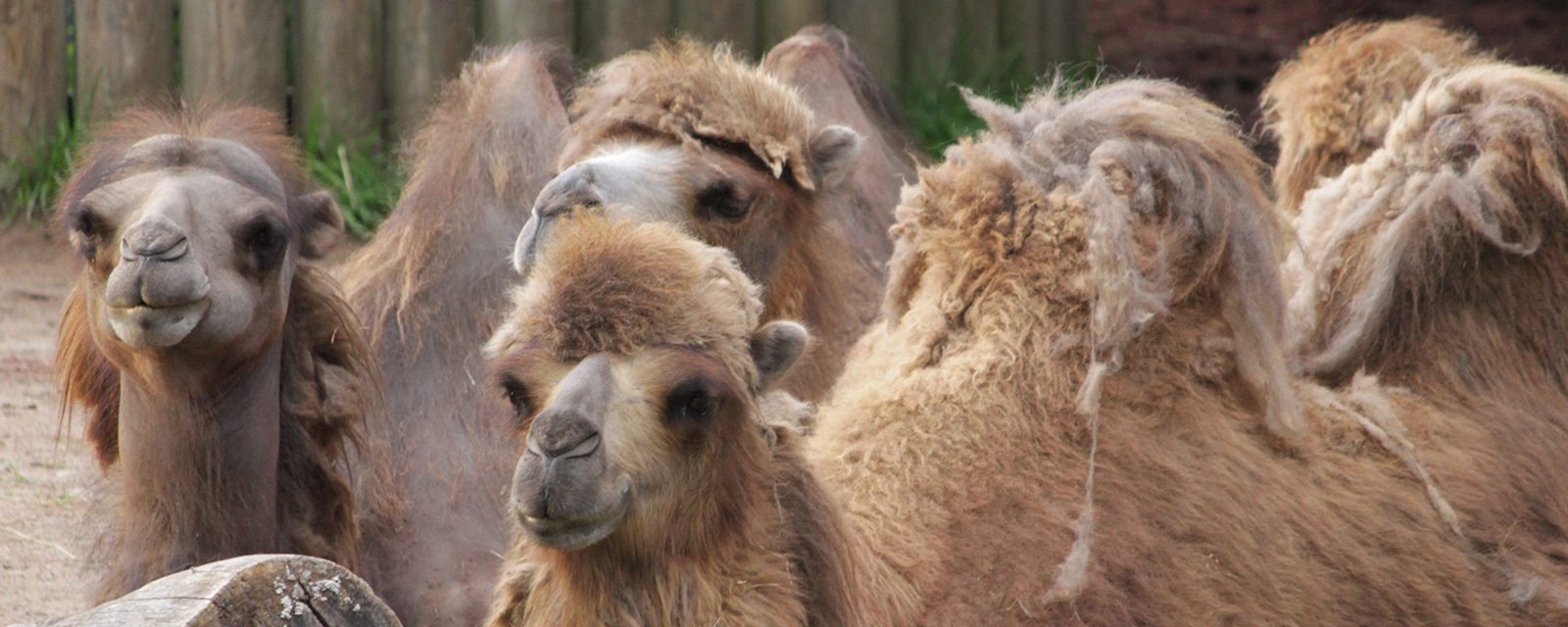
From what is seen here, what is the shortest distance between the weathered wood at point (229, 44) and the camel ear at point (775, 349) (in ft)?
19.8

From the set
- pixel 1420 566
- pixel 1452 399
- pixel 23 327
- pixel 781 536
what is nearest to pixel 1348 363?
pixel 1452 399

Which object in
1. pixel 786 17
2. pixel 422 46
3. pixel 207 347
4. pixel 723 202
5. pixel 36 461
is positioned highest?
pixel 723 202

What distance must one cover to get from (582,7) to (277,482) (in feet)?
17.5

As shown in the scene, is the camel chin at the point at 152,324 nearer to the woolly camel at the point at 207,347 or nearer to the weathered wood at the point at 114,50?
the woolly camel at the point at 207,347

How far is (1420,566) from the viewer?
3.93m

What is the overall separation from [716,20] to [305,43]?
1.95 metres

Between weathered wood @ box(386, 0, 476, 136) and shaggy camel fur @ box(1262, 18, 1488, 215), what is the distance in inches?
172

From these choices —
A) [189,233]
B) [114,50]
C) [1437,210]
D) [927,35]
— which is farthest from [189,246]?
[927,35]

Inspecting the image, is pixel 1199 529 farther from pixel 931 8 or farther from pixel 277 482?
pixel 931 8

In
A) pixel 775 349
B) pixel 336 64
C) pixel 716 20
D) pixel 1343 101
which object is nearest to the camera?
pixel 775 349

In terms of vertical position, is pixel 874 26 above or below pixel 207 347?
below

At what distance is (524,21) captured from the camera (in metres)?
9.18

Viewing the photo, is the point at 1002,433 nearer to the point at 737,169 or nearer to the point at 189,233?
the point at 737,169

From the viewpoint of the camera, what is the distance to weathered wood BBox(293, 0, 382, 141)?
9047 mm
